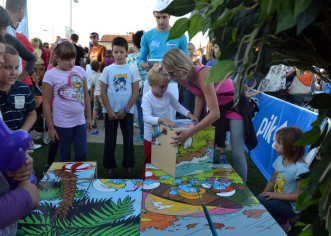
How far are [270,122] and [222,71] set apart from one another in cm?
398

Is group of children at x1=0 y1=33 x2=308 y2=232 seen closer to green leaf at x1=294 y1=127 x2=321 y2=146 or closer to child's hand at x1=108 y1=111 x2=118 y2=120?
child's hand at x1=108 y1=111 x2=118 y2=120

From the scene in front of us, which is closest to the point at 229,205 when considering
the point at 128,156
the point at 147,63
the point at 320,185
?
the point at 320,185

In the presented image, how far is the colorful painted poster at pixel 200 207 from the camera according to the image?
1.55 m

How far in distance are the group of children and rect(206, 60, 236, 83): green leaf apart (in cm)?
152

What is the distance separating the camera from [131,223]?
1646mm

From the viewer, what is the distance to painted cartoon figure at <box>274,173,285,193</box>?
237 centimetres

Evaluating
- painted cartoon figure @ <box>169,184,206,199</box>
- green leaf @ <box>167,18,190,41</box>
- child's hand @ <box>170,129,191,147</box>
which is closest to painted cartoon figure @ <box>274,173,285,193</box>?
painted cartoon figure @ <box>169,184,206,199</box>

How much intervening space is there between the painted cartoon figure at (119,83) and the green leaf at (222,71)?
3.15 metres

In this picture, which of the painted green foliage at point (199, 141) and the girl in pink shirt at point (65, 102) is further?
the girl in pink shirt at point (65, 102)

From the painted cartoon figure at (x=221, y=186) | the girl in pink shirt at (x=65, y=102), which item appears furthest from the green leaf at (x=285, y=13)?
the girl in pink shirt at (x=65, y=102)

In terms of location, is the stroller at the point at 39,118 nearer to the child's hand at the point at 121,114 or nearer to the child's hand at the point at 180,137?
the child's hand at the point at 121,114

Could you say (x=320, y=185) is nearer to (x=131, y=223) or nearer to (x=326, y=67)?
(x=326, y=67)

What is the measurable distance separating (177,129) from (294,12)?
186cm

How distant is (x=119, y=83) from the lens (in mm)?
3605
